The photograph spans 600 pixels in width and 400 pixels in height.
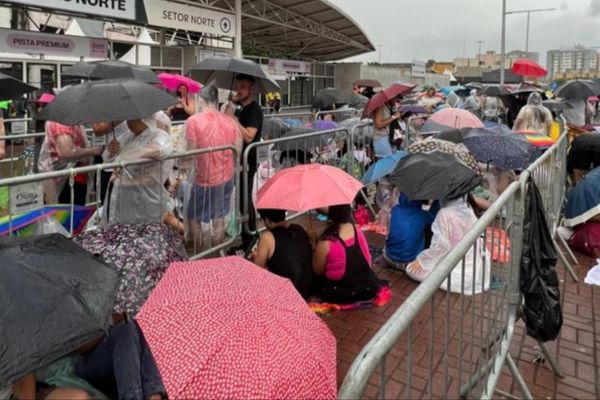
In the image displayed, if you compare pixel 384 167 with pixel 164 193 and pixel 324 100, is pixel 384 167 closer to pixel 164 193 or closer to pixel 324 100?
pixel 164 193

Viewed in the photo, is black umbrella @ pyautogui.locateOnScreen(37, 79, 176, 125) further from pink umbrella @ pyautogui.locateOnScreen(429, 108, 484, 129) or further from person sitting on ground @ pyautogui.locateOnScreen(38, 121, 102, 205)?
pink umbrella @ pyautogui.locateOnScreen(429, 108, 484, 129)

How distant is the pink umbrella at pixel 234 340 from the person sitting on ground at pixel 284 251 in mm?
1668

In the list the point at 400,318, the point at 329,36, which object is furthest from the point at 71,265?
the point at 329,36

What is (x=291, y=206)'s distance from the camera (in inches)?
154

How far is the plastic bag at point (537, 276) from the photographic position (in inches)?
127

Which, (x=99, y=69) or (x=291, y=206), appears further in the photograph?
(x=99, y=69)

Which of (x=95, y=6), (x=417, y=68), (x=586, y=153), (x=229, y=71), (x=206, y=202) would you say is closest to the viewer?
(x=206, y=202)

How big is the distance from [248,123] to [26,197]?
8.38 ft

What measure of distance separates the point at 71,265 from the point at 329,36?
27970 mm

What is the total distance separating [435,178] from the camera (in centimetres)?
479

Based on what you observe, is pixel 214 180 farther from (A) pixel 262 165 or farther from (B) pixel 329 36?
(B) pixel 329 36

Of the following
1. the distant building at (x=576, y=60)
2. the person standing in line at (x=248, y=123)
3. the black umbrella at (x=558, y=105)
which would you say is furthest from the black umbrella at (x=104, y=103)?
the distant building at (x=576, y=60)

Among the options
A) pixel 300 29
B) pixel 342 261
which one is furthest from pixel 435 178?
pixel 300 29

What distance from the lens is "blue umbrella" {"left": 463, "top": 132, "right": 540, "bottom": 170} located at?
18.9 feet
